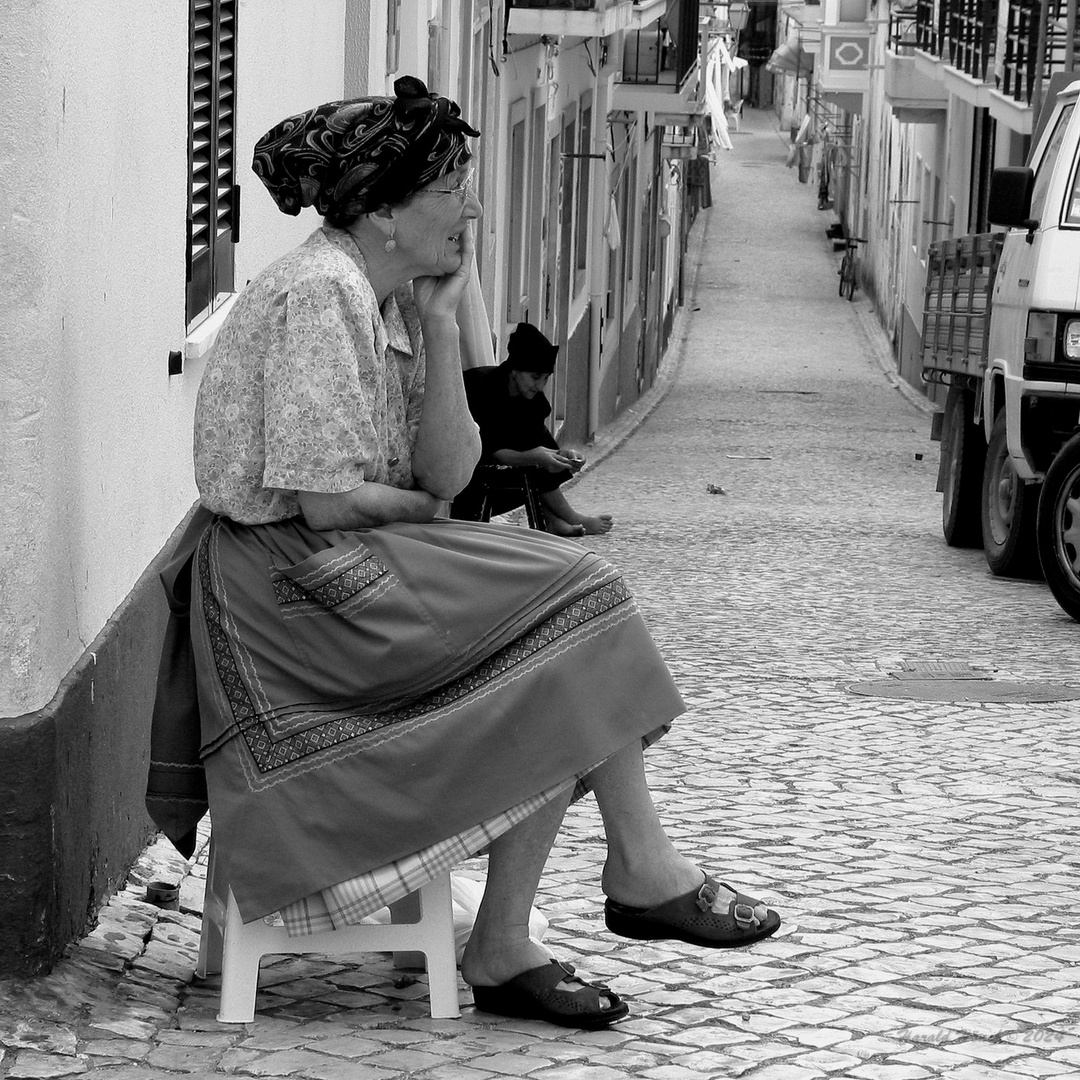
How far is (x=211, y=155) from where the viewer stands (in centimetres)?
615

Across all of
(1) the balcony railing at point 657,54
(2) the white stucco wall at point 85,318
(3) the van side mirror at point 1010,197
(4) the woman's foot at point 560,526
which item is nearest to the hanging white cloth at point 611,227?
A: (1) the balcony railing at point 657,54

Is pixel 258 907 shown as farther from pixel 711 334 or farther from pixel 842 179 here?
pixel 842 179

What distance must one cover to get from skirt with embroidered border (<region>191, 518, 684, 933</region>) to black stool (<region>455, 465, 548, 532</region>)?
700 cm

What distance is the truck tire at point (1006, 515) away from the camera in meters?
11.9

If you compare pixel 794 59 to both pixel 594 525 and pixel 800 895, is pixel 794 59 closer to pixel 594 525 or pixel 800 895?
pixel 594 525

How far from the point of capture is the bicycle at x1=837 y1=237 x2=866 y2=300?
4541 cm

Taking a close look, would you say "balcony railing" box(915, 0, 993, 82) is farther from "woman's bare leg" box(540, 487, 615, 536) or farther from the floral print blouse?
the floral print blouse

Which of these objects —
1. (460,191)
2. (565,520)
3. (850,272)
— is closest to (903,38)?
(850,272)

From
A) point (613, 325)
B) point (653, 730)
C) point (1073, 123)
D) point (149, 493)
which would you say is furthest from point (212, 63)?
point (613, 325)

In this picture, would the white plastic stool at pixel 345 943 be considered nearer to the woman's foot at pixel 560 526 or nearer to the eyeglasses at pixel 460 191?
the eyeglasses at pixel 460 191

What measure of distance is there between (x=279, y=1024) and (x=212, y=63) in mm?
3239

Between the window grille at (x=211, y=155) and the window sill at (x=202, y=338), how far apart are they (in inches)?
1.3

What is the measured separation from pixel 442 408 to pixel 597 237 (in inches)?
842

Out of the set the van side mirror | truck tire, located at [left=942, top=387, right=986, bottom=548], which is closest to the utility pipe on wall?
truck tire, located at [left=942, top=387, right=986, bottom=548]
